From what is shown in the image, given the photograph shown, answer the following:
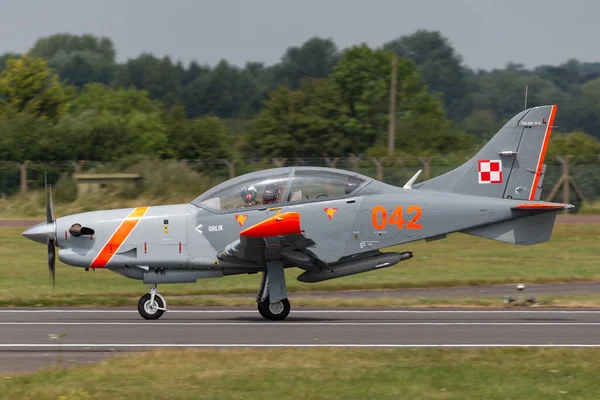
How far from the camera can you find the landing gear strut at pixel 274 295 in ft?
47.0

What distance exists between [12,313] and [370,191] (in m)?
6.11

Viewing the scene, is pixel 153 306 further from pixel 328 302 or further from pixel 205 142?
pixel 205 142

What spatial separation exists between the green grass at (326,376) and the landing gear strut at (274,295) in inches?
119

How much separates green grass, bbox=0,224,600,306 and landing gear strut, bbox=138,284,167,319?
245 cm

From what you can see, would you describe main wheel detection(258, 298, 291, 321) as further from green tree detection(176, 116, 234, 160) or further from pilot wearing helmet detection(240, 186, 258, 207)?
green tree detection(176, 116, 234, 160)

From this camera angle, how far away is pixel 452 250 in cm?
2622

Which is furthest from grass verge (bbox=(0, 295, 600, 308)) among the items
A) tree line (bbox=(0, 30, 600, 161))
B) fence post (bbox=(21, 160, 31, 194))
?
tree line (bbox=(0, 30, 600, 161))

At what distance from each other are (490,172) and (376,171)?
58.6 ft

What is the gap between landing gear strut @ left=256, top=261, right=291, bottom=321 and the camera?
564 inches

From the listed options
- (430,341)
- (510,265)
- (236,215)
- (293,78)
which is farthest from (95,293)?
(293,78)

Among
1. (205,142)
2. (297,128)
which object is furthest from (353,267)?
(297,128)

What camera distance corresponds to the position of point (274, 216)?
45.7ft

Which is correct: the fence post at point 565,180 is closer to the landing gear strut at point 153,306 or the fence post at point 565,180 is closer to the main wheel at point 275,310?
the main wheel at point 275,310

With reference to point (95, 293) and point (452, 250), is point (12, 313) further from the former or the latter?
point (452, 250)
